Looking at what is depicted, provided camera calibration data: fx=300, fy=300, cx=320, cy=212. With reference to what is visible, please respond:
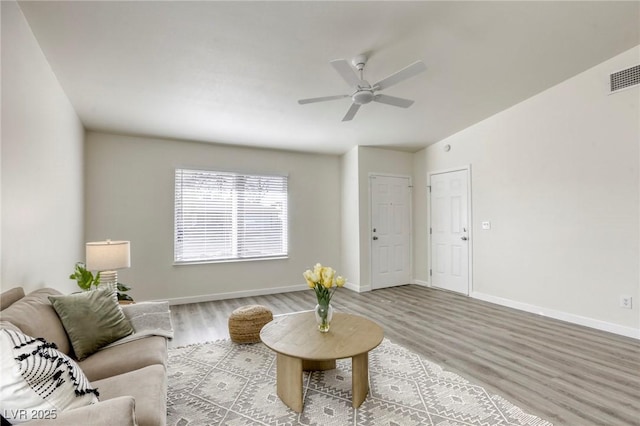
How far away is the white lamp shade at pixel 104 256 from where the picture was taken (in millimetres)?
2840

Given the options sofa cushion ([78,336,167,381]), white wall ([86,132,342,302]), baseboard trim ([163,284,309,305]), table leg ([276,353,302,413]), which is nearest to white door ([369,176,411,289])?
white wall ([86,132,342,302])

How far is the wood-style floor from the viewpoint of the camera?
2.09 m

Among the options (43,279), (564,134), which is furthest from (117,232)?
(564,134)

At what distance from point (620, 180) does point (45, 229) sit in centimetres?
587

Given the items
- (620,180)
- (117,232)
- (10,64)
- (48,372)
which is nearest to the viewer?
(48,372)

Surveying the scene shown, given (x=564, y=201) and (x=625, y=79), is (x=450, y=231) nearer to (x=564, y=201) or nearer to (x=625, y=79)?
(x=564, y=201)

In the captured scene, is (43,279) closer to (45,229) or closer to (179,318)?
(45,229)

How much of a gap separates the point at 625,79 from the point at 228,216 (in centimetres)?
542

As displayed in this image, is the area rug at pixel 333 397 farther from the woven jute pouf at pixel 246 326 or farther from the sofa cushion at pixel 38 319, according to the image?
the sofa cushion at pixel 38 319

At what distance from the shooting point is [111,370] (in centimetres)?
169

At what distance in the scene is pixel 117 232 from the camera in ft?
14.2

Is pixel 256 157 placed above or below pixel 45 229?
above

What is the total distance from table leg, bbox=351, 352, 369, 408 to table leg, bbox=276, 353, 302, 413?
36cm

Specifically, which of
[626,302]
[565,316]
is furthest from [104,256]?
[626,302]
